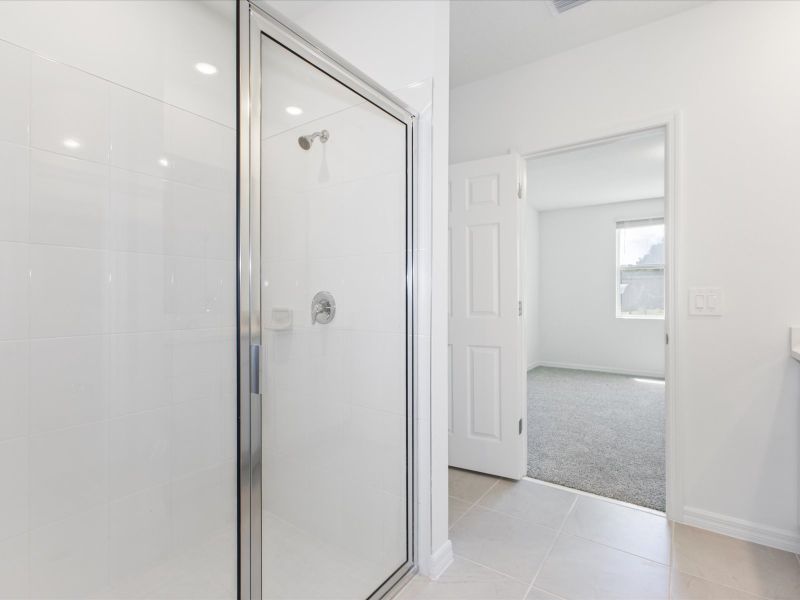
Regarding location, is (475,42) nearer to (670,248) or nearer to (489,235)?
(489,235)

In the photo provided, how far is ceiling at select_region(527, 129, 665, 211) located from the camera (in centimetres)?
382

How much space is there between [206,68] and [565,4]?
169 cm

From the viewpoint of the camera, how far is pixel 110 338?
4.66ft

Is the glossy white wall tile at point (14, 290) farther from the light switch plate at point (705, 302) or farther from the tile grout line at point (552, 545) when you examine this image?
the light switch plate at point (705, 302)

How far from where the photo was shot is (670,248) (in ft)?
6.60

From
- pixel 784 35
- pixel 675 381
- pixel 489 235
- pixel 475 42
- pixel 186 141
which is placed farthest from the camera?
pixel 489 235

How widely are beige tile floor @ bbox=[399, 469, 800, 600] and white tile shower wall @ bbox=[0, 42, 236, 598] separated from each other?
97 cm

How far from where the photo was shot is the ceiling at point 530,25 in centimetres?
197

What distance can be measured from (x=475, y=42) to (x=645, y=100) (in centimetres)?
95

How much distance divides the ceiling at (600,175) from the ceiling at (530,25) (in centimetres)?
110

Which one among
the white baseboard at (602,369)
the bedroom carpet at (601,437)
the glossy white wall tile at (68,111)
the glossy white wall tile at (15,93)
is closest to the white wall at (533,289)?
the white baseboard at (602,369)

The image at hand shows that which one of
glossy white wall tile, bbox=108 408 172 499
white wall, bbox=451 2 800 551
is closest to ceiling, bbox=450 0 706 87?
white wall, bbox=451 2 800 551

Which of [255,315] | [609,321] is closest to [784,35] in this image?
[255,315]

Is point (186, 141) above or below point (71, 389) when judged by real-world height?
above
